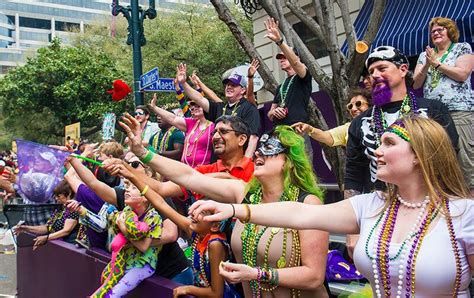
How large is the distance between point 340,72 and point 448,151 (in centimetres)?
328

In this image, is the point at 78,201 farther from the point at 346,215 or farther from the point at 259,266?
the point at 346,215

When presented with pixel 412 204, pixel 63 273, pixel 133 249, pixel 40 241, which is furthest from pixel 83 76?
pixel 412 204

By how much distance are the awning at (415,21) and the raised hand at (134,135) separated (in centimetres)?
602

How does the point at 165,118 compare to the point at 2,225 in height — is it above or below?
above

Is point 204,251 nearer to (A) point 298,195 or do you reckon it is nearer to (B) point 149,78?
(A) point 298,195

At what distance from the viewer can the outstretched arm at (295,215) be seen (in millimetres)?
2518

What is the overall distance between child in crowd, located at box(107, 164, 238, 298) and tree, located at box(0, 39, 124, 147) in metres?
26.0

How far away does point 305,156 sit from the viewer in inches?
131

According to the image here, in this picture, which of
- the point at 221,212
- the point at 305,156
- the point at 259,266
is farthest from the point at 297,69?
the point at 221,212

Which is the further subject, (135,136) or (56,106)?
(56,106)

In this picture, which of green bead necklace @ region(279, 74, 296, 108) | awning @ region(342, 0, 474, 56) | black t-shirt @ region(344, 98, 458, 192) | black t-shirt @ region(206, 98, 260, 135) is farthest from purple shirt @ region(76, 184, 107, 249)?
awning @ region(342, 0, 474, 56)

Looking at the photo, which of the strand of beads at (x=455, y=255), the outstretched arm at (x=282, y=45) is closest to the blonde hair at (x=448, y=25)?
the outstretched arm at (x=282, y=45)

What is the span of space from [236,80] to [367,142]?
2403mm

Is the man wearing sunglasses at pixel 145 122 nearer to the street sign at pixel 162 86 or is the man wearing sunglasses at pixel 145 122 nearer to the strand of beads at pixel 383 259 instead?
the street sign at pixel 162 86
